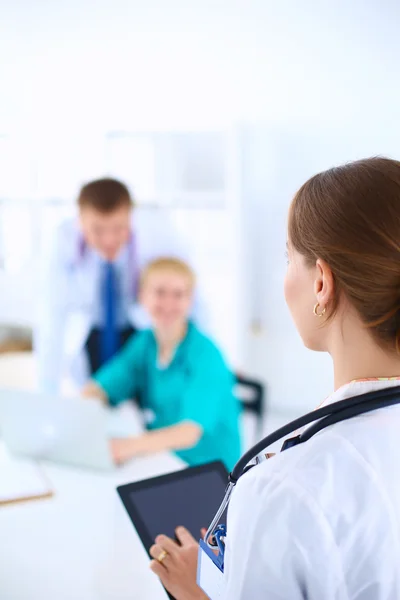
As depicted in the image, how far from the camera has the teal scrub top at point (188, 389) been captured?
6.25 ft

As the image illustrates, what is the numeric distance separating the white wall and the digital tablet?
2244mm

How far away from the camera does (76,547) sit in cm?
124

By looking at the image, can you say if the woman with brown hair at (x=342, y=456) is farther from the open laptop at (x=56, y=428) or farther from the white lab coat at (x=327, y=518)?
the open laptop at (x=56, y=428)

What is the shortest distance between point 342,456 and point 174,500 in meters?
0.57

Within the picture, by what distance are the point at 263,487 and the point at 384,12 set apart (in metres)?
2.86

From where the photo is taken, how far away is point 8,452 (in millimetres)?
1705

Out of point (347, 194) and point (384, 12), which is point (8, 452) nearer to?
point (347, 194)

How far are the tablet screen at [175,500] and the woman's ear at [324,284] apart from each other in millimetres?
556

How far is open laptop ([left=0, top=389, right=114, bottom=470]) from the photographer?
151 centimetres

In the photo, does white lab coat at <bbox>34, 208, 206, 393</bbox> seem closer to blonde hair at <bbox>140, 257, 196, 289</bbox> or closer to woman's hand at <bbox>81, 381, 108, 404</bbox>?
blonde hair at <bbox>140, 257, 196, 289</bbox>

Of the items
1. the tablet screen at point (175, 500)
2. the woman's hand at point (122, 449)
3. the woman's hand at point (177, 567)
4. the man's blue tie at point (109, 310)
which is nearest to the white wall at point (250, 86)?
the man's blue tie at point (109, 310)

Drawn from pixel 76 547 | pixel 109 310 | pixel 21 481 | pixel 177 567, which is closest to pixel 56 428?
pixel 21 481

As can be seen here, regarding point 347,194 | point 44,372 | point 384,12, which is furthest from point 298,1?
point 347,194

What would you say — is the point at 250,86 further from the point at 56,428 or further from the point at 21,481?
the point at 21,481
